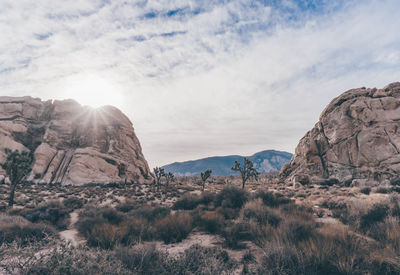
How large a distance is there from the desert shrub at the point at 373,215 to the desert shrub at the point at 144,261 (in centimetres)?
689

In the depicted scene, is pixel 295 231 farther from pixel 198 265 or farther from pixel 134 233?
Result: pixel 134 233

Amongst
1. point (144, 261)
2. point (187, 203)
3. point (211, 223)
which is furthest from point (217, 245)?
point (187, 203)

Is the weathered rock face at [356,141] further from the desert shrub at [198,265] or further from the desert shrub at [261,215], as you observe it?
the desert shrub at [198,265]

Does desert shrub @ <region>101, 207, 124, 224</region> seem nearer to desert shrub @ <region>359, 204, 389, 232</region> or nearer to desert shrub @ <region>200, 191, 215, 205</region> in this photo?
desert shrub @ <region>200, 191, 215, 205</region>

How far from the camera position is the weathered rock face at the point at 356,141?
33.2 metres

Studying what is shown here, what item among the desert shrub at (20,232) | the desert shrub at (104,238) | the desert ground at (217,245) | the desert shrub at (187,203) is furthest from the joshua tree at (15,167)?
the desert shrub at (104,238)

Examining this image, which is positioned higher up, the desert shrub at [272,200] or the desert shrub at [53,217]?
the desert shrub at [272,200]

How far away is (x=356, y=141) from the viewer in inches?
1454

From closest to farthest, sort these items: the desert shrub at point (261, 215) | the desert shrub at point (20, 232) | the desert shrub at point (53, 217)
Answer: the desert shrub at point (20, 232) < the desert shrub at point (261, 215) < the desert shrub at point (53, 217)

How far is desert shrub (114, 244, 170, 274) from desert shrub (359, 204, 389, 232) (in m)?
6.89

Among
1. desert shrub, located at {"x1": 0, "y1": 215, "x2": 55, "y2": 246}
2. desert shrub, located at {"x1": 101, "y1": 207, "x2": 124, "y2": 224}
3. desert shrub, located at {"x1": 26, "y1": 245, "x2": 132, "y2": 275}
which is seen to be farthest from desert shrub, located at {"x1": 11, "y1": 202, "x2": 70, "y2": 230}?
desert shrub, located at {"x1": 26, "y1": 245, "x2": 132, "y2": 275}

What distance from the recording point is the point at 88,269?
350 cm

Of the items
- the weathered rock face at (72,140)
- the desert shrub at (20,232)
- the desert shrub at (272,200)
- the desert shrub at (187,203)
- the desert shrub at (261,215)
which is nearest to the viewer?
the desert shrub at (20,232)

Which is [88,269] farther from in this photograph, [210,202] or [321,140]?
[321,140]
